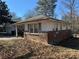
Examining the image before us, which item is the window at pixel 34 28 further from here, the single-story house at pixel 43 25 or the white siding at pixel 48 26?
the white siding at pixel 48 26

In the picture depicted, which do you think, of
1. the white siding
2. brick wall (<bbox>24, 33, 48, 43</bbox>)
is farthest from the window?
brick wall (<bbox>24, 33, 48, 43</bbox>)

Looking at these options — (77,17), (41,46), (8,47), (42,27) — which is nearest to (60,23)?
(42,27)

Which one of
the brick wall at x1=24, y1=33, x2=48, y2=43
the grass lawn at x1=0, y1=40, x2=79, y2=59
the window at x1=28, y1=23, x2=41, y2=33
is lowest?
the grass lawn at x1=0, y1=40, x2=79, y2=59

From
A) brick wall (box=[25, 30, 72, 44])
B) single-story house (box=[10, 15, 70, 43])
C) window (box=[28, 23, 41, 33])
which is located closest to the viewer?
brick wall (box=[25, 30, 72, 44])

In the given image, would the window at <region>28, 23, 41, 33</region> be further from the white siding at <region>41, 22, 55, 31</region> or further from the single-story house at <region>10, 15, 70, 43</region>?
the white siding at <region>41, 22, 55, 31</region>

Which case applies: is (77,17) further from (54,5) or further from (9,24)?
(54,5)

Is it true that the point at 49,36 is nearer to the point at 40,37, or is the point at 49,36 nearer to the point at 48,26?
the point at 40,37

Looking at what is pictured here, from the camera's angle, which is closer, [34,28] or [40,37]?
[40,37]

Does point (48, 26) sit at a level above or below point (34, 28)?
above

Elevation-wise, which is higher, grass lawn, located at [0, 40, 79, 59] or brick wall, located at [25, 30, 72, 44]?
brick wall, located at [25, 30, 72, 44]

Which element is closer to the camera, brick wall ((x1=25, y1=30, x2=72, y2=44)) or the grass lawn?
the grass lawn

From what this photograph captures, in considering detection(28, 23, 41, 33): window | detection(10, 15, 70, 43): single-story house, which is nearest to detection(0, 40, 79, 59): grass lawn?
detection(10, 15, 70, 43): single-story house

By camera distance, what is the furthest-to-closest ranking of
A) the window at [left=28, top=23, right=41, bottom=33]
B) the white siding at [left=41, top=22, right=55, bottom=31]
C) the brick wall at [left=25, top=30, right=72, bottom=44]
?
1. the window at [left=28, top=23, right=41, bottom=33]
2. the white siding at [left=41, top=22, right=55, bottom=31]
3. the brick wall at [left=25, top=30, right=72, bottom=44]

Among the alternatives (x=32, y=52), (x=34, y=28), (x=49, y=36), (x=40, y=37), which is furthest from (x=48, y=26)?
(x=32, y=52)
